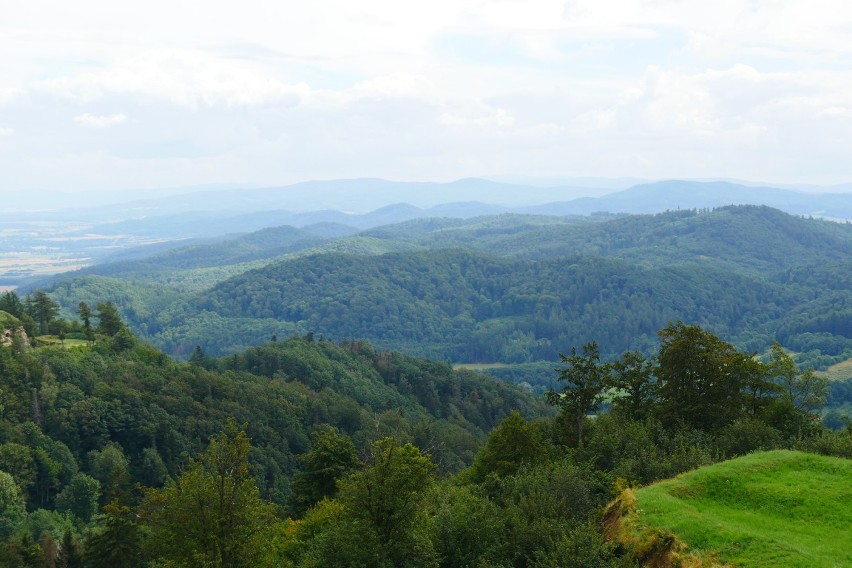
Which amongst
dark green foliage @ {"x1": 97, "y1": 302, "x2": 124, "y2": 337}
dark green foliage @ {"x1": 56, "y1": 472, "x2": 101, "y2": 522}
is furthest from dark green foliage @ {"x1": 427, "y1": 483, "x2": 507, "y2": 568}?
dark green foliage @ {"x1": 97, "y1": 302, "x2": 124, "y2": 337}

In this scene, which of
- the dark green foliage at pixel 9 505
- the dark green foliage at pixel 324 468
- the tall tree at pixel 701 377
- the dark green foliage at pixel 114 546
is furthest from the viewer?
the dark green foliage at pixel 9 505

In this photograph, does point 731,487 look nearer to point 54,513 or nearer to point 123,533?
point 123,533

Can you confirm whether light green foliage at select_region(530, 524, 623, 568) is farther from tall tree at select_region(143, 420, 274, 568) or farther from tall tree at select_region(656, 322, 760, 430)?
tall tree at select_region(656, 322, 760, 430)

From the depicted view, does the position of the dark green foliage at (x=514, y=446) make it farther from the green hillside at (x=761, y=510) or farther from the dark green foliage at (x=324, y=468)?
the green hillside at (x=761, y=510)

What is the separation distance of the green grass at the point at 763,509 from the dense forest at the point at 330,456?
234 cm

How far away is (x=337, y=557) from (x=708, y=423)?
27022mm

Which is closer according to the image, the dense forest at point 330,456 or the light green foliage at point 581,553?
the light green foliage at point 581,553

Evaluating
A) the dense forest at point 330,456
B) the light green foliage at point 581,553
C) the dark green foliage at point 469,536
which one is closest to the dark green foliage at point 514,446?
the dense forest at point 330,456

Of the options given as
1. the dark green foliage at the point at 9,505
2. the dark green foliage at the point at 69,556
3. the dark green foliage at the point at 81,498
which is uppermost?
the dark green foliage at the point at 69,556

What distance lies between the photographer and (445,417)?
452ft

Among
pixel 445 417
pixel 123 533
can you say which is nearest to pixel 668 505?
pixel 123 533

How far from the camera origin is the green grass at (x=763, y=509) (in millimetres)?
20109

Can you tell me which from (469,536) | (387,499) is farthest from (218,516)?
(469,536)

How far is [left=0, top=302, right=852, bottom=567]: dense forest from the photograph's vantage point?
25109mm
